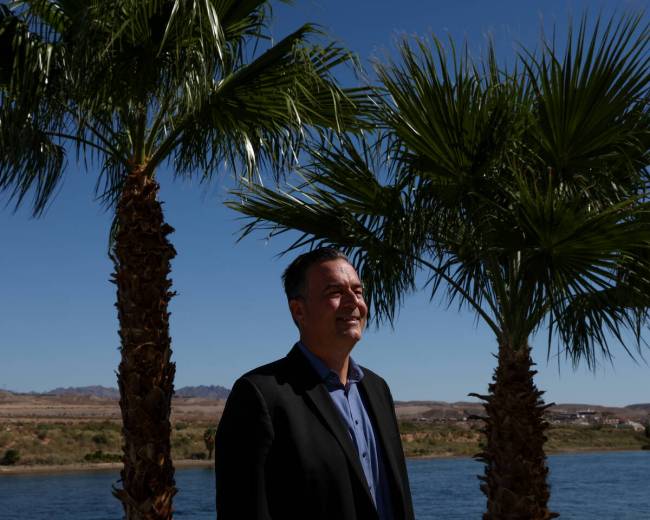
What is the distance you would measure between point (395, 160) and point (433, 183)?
1.28 ft

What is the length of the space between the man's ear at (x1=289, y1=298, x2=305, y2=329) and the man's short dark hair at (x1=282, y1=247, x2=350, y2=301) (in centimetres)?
1

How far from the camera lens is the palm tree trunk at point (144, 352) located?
602 cm

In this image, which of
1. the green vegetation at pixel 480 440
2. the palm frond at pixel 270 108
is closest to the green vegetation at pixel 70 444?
the green vegetation at pixel 480 440

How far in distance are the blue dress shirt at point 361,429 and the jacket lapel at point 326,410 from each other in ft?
0.10

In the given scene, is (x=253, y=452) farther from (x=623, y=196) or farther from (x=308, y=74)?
(x=623, y=196)

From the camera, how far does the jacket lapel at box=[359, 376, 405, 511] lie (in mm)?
2305

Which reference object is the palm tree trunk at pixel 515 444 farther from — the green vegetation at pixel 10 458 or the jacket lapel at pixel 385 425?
the green vegetation at pixel 10 458

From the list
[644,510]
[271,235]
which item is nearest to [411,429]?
[644,510]

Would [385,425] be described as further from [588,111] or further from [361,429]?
[588,111]

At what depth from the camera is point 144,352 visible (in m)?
6.16

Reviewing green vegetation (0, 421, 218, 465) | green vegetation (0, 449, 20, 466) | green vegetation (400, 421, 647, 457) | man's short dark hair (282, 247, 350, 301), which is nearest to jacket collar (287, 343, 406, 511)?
man's short dark hair (282, 247, 350, 301)

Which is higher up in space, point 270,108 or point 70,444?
point 270,108

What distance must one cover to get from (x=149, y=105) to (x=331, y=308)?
471cm

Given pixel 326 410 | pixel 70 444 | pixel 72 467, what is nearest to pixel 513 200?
pixel 326 410
